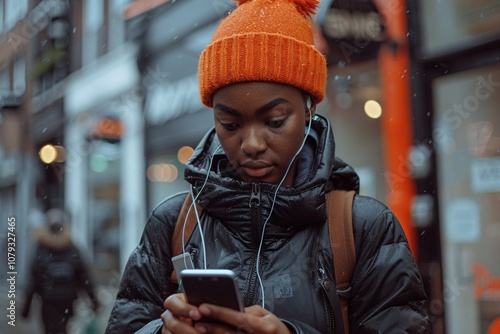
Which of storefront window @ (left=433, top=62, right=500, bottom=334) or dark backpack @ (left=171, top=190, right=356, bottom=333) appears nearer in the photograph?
dark backpack @ (left=171, top=190, right=356, bottom=333)

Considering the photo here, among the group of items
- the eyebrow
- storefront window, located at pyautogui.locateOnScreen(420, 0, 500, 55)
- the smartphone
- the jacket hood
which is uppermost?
storefront window, located at pyautogui.locateOnScreen(420, 0, 500, 55)

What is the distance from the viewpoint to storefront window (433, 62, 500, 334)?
173 inches

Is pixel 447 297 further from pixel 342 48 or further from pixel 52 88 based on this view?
pixel 52 88

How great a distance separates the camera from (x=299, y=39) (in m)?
1.69

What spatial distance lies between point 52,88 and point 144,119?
6.82 ft

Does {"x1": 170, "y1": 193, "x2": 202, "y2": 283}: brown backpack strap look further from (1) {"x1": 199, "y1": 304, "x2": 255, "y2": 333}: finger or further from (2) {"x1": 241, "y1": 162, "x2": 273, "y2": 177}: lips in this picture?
(1) {"x1": 199, "y1": 304, "x2": 255, "y2": 333}: finger

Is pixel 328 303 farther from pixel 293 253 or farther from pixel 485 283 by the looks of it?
pixel 485 283

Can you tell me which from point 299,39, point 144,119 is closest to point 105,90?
point 144,119

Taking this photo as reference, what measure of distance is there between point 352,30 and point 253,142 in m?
3.46

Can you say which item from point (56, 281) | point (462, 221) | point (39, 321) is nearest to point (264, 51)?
point (462, 221)

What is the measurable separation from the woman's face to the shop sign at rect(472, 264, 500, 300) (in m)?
A: 3.23

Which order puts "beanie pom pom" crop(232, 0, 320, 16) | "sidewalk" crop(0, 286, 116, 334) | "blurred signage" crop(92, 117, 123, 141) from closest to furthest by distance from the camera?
1. "beanie pom pom" crop(232, 0, 320, 16)
2. "sidewalk" crop(0, 286, 116, 334)
3. "blurred signage" crop(92, 117, 123, 141)

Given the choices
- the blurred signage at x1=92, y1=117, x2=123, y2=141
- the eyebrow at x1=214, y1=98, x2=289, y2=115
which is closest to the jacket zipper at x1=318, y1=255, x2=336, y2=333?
the eyebrow at x1=214, y1=98, x2=289, y2=115

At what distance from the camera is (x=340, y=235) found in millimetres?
1536
